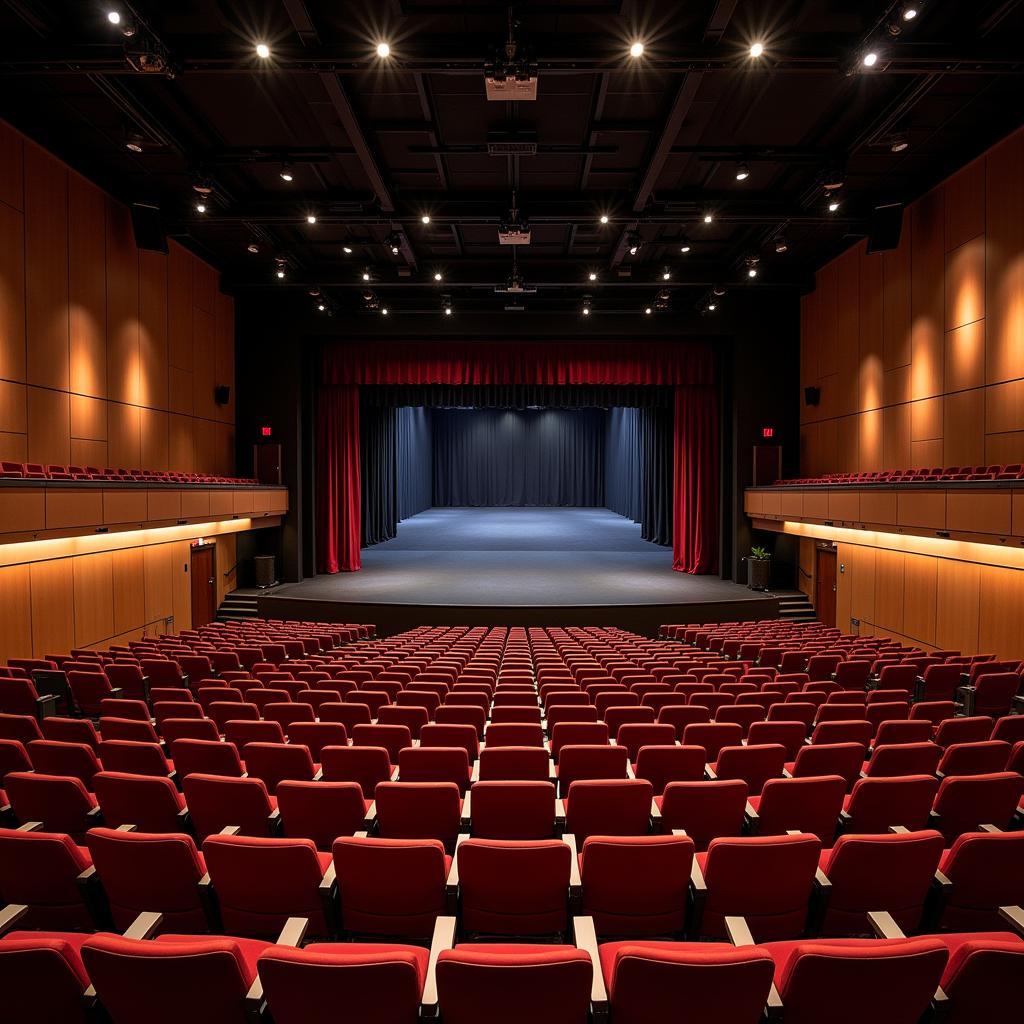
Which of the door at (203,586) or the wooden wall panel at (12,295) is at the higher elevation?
the wooden wall panel at (12,295)

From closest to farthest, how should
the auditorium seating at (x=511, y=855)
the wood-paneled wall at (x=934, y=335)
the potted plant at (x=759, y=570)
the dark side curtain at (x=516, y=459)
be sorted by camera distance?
the auditorium seating at (x=511, y=855)
the wood-paneled wall at (x=934, y=335)
the potted plant at (x=759, y=570)
the dark side curtain at (x=516, y=459)

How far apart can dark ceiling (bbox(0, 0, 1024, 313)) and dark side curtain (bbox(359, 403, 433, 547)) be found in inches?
348

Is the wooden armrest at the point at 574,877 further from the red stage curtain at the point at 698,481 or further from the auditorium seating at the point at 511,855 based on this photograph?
the red stage curtain at the point at 698,481

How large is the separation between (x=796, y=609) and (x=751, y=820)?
Result: 13353mm

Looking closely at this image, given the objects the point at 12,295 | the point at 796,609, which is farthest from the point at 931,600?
the point at 12,295

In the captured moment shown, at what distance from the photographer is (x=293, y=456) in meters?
17.2

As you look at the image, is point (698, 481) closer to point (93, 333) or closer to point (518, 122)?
point (518, 122)

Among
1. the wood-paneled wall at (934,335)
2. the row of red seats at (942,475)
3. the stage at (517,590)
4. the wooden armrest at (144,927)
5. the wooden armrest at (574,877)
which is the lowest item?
the stage at (517,590)

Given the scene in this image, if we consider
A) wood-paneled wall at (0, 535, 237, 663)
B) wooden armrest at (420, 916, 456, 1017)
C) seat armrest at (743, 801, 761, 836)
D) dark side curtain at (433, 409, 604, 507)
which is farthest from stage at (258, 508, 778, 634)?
dark side curtain at (433, 409, 604, 507)

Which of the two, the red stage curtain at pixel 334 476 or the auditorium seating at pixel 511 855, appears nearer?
the auditorium seating at pixel 511 855

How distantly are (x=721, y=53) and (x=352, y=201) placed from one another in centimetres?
692

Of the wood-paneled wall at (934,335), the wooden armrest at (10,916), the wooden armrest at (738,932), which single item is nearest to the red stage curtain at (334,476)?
the wood-paneled wall at (934,335)

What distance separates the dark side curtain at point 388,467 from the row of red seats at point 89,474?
854 cm

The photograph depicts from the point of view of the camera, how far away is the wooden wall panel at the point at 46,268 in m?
10.0
